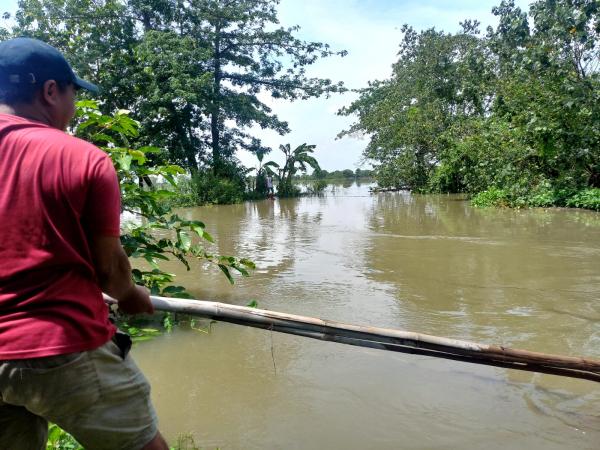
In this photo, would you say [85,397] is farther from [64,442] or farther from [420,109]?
[420,109]

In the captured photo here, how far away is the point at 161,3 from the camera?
21078 mm

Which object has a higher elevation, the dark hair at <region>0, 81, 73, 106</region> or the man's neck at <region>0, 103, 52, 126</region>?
the dark hair at <region>0, 81, 73, 106</region>

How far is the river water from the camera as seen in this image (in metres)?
2.91

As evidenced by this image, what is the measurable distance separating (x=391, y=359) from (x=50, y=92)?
3.18 meters

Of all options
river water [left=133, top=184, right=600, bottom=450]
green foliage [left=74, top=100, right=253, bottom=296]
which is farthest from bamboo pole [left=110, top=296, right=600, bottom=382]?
green foliage [left=74, top=100, right=253, bottom=296]

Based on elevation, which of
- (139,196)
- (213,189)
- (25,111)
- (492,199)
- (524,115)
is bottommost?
(492,199)

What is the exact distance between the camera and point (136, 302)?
1790mm

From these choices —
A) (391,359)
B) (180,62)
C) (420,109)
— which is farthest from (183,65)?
(391,359)

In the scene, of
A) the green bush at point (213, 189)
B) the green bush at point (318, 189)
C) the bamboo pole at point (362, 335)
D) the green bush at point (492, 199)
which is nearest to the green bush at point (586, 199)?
the green bush at point (492, 199)

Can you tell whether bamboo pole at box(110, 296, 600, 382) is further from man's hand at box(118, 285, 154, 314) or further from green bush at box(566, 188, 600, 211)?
green bush at box(566, 188, 600, 211)

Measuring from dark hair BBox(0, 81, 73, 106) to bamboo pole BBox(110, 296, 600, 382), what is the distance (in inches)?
42.6

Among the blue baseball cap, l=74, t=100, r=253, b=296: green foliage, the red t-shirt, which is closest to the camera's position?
the red t-shirt

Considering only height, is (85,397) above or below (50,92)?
below

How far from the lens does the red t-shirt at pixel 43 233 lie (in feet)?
4.48
